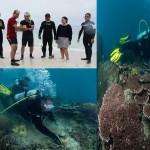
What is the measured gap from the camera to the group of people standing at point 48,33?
247 inches

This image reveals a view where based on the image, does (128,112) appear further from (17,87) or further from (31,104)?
(17,87)

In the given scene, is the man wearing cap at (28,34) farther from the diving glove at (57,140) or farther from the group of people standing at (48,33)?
the diving glove at (57,140)

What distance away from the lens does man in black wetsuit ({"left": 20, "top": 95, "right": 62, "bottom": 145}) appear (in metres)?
6.44

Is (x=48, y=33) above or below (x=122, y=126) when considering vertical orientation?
above

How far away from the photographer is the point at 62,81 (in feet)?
21.1

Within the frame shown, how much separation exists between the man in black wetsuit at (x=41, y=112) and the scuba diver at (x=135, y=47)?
127 centimetres

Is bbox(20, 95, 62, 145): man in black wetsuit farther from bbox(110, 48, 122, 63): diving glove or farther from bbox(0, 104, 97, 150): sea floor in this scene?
bbox(110, 48, 122, 63): diving glove

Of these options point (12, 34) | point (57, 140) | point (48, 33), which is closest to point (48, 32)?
point (48, 33)

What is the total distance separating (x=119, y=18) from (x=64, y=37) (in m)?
0.92

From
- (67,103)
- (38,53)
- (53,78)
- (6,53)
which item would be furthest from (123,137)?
(6,53)

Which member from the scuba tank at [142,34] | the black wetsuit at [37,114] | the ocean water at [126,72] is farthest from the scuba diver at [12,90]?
the scuba tank at [142,34]

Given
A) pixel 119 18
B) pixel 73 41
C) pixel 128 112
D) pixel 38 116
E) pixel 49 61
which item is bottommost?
pixel 38 116

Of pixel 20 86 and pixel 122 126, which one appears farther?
pixel 20 86

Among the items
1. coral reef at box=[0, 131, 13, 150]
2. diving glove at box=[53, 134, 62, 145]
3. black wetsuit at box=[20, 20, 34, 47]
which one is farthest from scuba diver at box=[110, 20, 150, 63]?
coral reef at box=[0, 131, 13, 150]
